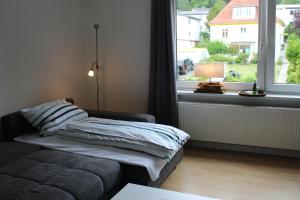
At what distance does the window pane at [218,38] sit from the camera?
3.73 m

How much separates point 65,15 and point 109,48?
0.68 metres

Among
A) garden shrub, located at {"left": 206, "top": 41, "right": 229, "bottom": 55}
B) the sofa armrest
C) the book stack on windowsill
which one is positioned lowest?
the sofa armrest

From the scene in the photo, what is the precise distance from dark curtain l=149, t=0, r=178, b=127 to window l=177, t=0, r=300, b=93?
0.31m

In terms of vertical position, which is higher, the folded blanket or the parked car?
the parked car

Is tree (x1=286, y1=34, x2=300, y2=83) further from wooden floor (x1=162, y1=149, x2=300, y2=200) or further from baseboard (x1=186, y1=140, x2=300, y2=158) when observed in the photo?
wooden floor (x1=162, y1=149, x2=300, y2=200)

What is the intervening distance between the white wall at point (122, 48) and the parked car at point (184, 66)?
408 mm

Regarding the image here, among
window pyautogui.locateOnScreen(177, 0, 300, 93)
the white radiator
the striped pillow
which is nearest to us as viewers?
the striped pillow

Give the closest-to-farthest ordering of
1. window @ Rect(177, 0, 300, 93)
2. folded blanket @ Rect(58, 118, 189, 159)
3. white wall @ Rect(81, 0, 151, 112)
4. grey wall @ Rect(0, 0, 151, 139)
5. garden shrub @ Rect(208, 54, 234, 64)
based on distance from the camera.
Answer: folded blanket @ Rect(58, 118, 189, 159), grey wall @ Rect(0, 0, 151, 139), window @ Rect(177, 0, 300, 93), garden shrub @ Rect(208, 54, 234, 64), white wall @ Rect(81, 0, 151, 112)

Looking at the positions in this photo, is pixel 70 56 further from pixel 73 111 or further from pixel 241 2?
pixel 241 2

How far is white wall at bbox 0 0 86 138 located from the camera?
324 cm

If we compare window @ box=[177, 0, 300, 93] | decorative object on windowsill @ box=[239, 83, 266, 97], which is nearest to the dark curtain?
window @ box=[177, 0, 300, 93]

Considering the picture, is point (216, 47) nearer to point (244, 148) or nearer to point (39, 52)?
point (244, 148)

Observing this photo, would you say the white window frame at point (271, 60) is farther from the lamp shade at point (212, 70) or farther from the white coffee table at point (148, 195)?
the white coffee table at point (148, 195)

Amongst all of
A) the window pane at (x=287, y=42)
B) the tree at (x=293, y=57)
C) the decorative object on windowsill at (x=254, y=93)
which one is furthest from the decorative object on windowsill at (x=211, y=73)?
the tree at (x=293, y=57)
